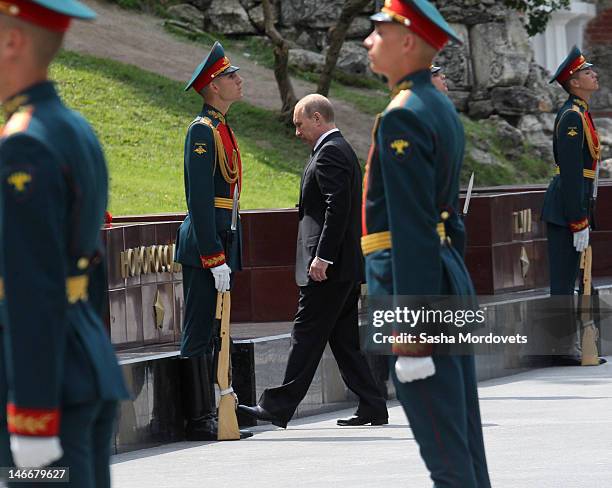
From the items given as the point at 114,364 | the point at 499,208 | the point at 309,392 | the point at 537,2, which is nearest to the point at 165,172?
the point at 499,208

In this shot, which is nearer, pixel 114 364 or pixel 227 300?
pixel 114 364

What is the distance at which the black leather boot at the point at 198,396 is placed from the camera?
9.20m

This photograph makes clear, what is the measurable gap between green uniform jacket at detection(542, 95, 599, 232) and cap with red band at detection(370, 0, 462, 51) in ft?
21.5

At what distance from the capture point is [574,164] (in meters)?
11.6

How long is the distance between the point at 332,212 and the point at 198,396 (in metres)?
1.28

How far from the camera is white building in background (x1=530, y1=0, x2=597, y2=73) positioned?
140ft

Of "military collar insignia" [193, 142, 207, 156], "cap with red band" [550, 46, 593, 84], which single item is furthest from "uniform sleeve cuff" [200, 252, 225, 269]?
"cap with red band" [550, 46, 593, 84]

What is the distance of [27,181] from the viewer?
12.3 ft

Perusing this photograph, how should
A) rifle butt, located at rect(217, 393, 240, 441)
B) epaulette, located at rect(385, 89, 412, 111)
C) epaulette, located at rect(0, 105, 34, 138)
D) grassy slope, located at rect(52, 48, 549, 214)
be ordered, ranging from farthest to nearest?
grassy slope, located at rect(52, 48, 549, 214)
rifle butt, located at rect(217, 393, 240, 441)
epaulette, located at rect(385, 89, 412, 111)
epaulette, located at rect(0, 105, 34, 138)

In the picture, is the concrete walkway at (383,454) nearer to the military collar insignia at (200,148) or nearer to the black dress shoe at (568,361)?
the military collar insignia at (200,148)

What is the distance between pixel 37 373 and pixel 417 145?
1.62 meters

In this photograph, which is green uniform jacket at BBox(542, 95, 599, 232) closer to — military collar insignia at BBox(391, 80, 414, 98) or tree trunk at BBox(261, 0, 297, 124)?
military collar insignia at BBox(391, 80, 414, 98)

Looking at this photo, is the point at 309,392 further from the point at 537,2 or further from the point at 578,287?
the point at 537,2

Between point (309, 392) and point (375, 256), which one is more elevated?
point (375, 256)
